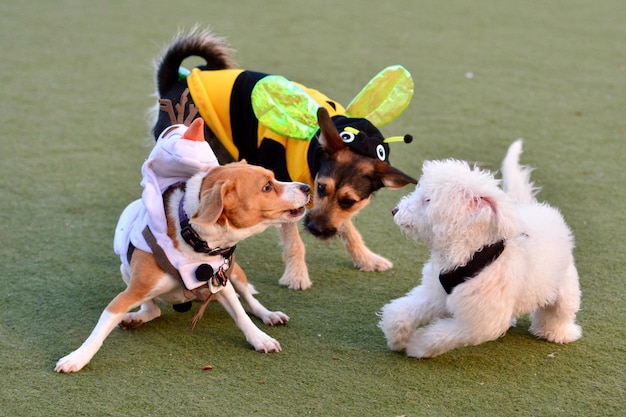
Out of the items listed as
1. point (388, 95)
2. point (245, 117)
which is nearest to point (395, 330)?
point (388, 95)

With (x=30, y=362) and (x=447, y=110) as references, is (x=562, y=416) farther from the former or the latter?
(x=447, y=110)

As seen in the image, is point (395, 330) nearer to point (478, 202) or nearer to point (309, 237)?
point (478, 202)

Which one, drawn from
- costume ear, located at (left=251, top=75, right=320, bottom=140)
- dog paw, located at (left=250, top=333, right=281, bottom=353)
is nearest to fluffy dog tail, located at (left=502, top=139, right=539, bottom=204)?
costume ear, located at (left=251, top=75, right=320, bottom=140)

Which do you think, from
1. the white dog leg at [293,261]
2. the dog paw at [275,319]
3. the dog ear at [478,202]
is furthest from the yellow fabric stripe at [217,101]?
the dog ear at [478,202]

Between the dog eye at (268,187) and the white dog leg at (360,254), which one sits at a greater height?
the dog eye at (268,187)

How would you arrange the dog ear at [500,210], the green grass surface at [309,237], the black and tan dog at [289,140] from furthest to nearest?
the black and tan dog at [289,140], the green grass surface at [309,237], the dog ear at [500,210]

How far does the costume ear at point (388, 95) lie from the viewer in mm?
4020

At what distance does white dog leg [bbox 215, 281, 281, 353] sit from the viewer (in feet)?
10.6

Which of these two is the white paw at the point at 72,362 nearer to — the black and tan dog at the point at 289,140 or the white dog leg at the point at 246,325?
the white dog leg at the point at 246,325

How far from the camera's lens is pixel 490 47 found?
332 inches

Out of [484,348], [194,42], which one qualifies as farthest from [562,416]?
[194,42]

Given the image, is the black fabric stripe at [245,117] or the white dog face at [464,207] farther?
the black fabric stripe at [245,117]

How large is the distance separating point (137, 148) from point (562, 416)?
3814 mm

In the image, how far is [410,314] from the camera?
3166 millimetres
